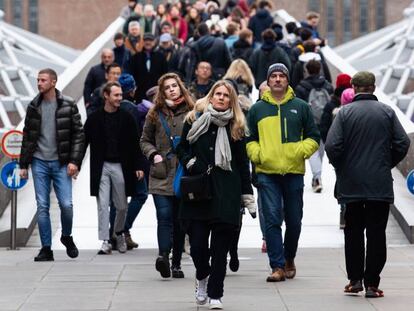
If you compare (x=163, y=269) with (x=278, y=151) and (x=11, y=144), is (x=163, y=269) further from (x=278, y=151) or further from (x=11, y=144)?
(x=11, y=144)

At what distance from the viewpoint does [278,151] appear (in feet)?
43.8

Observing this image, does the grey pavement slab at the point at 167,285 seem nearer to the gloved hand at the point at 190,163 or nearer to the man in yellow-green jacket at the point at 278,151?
the man in yellow-green jacket at the point at 278,151

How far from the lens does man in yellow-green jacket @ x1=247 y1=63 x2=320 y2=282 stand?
1336 cm

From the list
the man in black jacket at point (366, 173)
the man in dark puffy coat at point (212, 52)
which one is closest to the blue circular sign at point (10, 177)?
the man in black jacket at point (366, 173)

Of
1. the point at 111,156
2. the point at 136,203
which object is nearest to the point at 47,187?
the point at 111,156

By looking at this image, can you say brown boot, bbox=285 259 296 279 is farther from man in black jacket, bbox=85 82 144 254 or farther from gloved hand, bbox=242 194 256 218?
man in black jacket, bbox=85 82 144 254

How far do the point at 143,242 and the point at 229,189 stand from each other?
210 inches

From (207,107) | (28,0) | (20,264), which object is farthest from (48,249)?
(28,0)

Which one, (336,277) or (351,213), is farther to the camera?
(336,277)

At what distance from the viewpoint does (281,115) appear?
13.4 m

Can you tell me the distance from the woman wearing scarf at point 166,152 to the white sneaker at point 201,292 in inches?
66.7

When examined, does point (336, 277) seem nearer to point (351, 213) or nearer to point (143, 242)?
point (351, 213)

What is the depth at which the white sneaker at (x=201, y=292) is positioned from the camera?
11969mm

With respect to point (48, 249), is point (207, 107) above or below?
above
